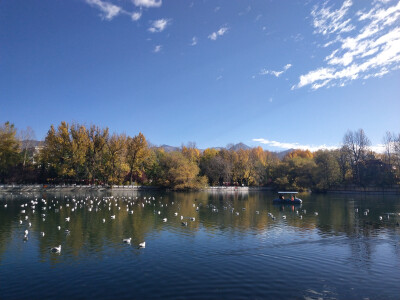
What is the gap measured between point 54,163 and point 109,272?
67.2 meters

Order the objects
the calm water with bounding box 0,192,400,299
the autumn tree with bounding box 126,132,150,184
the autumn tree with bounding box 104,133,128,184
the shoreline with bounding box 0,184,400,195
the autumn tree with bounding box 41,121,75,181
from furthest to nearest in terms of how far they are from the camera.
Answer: the autumn tree with bounding box 126,132,150,184 < the autumn tree with bounding box 104,133,128,184 < the autumn tree with bounding box 41,121,75,181 < the shoreline with bounding box 0,184,400,195 < the calm water with bounding box 0,192,400,299

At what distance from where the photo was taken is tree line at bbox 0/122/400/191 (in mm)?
70750

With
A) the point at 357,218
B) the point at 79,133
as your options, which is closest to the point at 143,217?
the point at 357,218

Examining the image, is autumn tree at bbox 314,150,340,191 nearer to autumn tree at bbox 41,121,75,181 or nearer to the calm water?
the calm water

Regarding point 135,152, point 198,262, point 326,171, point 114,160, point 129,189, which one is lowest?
point 198,262

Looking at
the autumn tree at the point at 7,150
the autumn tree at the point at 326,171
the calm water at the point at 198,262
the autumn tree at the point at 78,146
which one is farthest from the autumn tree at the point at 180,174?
the calm water at the point at 198,262

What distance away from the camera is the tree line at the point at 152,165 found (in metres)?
70.8

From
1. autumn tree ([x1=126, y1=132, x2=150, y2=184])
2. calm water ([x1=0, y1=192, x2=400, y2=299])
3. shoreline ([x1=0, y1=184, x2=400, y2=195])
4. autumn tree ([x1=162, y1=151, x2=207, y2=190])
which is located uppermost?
autumn tree ([x1=126, y1=132, x2=150, y2=184])

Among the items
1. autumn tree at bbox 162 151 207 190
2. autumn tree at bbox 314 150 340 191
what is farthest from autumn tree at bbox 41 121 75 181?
autumn tree at bbox 314 150 340 191

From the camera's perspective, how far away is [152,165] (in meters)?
88.9

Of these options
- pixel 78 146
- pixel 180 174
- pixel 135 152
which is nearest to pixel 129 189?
pixel 135 152

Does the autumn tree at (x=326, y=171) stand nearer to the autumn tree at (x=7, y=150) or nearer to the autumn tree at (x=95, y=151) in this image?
the autumn tree at (x=95, y=151)

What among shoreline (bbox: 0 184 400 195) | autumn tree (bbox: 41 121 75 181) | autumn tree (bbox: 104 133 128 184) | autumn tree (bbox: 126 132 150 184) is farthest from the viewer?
autumn tree (bbox: 126 132 150 184)

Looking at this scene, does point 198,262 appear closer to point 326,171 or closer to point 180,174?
point 180,174
